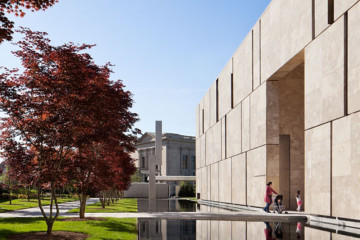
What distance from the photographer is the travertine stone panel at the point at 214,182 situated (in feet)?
124

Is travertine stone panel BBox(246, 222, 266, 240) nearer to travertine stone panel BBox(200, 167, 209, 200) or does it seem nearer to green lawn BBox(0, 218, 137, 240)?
green lawn BBox(0, 218, 137, 240)

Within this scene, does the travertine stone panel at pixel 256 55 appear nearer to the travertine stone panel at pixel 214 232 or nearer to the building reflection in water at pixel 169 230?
the building reflection in water at pixel 169 230

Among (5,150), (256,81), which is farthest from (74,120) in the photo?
(256,81)

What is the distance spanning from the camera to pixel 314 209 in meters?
17.2

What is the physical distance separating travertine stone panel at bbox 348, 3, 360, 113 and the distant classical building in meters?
84.6

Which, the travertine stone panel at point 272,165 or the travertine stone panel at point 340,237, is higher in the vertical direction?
the travertine stone panel at point 272,165

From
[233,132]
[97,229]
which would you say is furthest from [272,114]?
[97,229]

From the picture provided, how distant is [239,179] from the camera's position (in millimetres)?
29297

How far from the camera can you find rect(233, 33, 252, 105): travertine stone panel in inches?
1081

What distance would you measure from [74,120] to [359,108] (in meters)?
9.15

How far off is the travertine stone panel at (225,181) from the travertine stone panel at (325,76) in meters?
15.2

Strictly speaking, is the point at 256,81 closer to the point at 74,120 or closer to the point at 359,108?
the point at 359,108

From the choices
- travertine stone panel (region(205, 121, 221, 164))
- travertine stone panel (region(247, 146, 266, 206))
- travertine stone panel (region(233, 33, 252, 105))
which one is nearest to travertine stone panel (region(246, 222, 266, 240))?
travertine stone panel (region(247, 146, 266, 206))

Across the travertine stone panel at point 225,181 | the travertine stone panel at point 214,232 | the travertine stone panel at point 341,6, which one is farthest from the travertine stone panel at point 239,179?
the travertine stone panel at point 341,6
